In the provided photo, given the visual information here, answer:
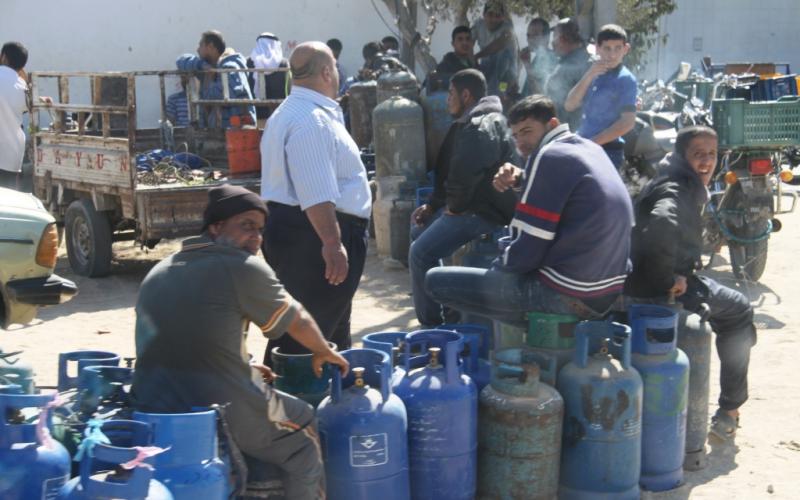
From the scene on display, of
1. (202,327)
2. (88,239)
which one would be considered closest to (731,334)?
(202,327)

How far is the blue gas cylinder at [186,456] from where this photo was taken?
132 inches

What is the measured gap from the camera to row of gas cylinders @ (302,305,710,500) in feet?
13.6

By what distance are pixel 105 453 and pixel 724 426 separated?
359 cm

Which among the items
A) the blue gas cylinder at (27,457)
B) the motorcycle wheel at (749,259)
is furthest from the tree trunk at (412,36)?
the blue gas cylinder at (27,457)

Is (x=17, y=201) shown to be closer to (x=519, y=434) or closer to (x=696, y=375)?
(x=519, y=434)

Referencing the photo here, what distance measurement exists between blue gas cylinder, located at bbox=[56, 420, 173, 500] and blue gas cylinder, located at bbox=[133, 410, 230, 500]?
0.30 ft

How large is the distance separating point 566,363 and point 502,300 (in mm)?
458

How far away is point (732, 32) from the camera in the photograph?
23406 millimetres

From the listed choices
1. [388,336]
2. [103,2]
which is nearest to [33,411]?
[388,336]

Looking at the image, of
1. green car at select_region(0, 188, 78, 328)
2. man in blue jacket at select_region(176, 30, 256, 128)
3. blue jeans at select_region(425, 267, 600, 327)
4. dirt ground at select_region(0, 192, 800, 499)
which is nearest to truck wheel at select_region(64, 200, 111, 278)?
dirt ground at select_region(0, 192, 800, 499)

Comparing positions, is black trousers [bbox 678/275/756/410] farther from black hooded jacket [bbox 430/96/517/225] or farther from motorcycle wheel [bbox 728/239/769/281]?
motorcycle wheel [bbox 728/239/769/281]

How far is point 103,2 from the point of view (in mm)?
17500

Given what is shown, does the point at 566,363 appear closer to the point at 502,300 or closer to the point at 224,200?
the point at 502,300

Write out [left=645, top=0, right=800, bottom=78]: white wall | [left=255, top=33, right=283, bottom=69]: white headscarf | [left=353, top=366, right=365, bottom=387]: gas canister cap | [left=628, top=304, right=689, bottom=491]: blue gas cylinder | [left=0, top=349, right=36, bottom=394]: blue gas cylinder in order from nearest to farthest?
[left=0, top=349, right=36, bottom=394]: blue gas cylinder < [left=353, top=366, right=365, bottom=387]: gas canister cap < [left=628, top=304, right=689, bottom=491]: blue gas cylinder < [left=255, top=33, right=283, bottom=69]: white headscarf < [left=645, top=0, right=800, bottom=78]: white wall
